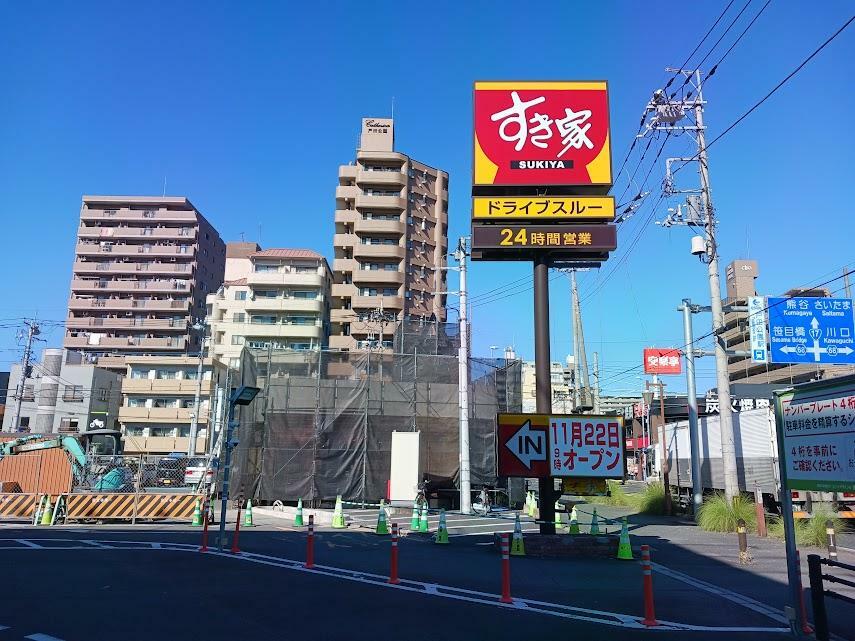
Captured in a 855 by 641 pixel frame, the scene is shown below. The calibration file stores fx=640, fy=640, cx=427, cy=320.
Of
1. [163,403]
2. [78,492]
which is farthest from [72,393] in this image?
[78,492]

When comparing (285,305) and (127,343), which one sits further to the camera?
(127,343)

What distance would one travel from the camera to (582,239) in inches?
612

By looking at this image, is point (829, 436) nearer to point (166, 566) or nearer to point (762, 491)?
point (166, 566)

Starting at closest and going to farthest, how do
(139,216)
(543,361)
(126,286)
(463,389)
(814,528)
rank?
(543,361) → (814,528) → (463,389) → (126,286) → (139,216)

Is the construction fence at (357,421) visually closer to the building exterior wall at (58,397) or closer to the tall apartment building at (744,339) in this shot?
the building exterior wall at (58,397)

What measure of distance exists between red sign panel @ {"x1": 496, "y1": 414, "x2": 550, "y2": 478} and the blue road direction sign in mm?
10637

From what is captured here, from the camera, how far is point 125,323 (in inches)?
3044

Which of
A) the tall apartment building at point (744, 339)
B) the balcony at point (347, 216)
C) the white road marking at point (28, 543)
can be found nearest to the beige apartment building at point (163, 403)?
the balcony at point (347, 216)

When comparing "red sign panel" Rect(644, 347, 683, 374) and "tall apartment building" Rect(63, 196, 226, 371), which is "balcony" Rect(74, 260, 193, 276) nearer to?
"tall apartment building" Rect(63, 196, 226, 371)

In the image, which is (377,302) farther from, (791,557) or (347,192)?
(791,557)

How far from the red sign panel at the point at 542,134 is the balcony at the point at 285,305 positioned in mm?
45764

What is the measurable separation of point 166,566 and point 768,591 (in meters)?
10.2

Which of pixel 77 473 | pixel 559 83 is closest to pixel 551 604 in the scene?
pixel 559 83

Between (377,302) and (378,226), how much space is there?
7.25 m
